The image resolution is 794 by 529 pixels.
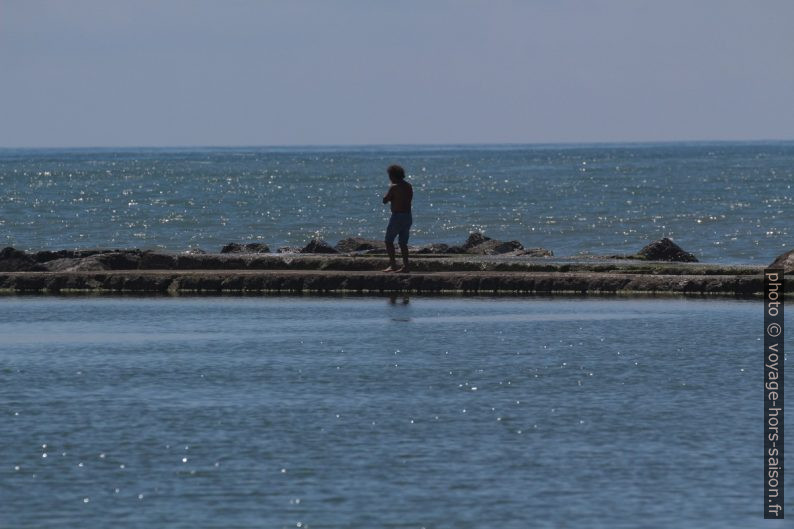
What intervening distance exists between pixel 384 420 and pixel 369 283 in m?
10.5

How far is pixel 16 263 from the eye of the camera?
26531mm

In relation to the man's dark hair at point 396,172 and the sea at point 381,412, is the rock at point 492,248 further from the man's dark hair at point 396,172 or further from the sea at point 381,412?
the sea at point 381,412

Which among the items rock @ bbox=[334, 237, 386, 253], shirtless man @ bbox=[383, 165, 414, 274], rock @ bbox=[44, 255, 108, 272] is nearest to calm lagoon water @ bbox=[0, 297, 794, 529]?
shirtless man @ bbox=[383, 165, 414, 274]

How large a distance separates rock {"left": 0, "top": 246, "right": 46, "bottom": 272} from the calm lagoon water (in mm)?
5761

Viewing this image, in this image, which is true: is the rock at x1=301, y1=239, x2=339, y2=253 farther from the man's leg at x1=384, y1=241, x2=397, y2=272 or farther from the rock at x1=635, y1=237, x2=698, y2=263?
the man's leg at x1=384, y1=241, x2=397, y2=272

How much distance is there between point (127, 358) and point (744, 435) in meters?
6.79

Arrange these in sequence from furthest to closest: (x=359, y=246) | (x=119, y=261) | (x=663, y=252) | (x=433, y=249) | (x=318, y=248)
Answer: (x=359, y=246)
(x=318, y=248)
(x=433, y=249)
(x=663, y=252)
(x=119, y=261)

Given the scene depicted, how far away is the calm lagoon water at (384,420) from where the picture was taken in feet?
33.3

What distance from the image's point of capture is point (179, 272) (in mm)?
24547

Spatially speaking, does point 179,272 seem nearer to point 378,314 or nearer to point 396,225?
point 396,225

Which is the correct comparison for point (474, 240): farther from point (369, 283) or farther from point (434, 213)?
point (434, 213)

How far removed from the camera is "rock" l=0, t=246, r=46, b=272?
86.0 ft

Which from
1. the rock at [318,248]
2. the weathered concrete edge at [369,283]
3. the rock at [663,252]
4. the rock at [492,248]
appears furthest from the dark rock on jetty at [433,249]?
the weathered concrete edge at [369,283]

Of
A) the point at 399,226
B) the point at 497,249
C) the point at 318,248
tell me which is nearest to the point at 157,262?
the point at 399,226
